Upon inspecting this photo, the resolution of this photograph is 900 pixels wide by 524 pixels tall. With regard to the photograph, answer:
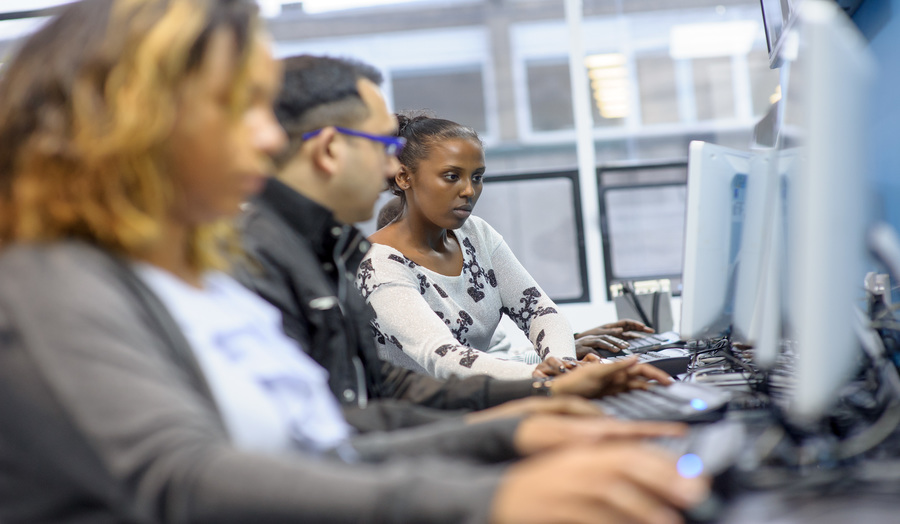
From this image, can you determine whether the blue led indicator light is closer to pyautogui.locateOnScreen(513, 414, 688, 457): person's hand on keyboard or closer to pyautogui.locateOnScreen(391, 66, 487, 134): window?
pyautogui.locateOnScreen(513, 414, 688, 457): person's hand on keyboard

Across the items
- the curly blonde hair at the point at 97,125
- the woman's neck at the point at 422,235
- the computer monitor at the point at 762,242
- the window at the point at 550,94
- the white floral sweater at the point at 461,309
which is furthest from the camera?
the window at the point at 550,94

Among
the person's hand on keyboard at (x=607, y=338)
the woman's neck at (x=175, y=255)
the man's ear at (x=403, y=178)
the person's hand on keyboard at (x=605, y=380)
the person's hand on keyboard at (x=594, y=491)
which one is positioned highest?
the woman's neck at (x=175, y=255)

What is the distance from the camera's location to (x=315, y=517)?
548 mm

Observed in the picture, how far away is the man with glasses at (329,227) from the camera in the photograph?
3.85 ft

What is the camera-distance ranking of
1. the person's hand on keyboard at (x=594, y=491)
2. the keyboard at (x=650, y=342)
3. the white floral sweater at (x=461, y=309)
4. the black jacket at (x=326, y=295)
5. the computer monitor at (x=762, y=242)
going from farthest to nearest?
the keyboard at (x=650, y=342) < the white floral sweater at (x=461, y=309) < the black jacket at (x=326, y=295) < the computer monitor at (x=762, y=242) < the person's hand on keyboard at (x=594, y=491)

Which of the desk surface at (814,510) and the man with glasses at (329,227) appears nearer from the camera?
the desk surface at (814,510)

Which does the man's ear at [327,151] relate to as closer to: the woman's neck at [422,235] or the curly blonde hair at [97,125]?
the curly blonde hair at [97,125]

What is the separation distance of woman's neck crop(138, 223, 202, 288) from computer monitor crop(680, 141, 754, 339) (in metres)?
0.85

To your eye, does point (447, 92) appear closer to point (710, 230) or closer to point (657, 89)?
point (657, 89)

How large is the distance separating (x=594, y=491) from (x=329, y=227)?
801mm

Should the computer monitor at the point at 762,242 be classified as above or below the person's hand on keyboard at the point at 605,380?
above

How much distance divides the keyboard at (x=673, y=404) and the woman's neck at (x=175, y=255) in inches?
22.2

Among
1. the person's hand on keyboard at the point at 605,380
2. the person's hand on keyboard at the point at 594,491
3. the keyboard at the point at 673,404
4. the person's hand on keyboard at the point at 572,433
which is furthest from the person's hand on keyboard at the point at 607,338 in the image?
the person's hand on keyboard at the point at 594,491

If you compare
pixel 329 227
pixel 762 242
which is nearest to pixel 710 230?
pixel 762 242
